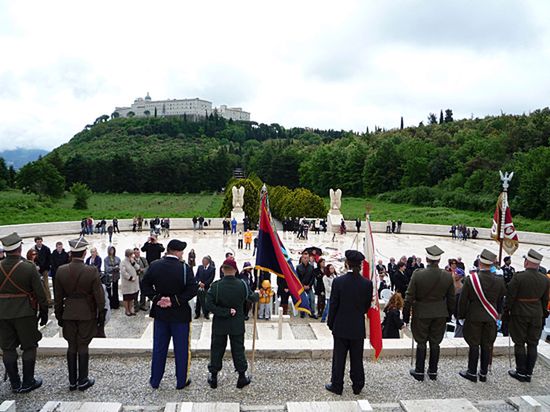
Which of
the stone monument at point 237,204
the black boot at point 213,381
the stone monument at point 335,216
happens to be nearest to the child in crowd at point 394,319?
the black boot at point 213,381

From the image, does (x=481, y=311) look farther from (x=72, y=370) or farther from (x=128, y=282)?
(x=128, y=282)

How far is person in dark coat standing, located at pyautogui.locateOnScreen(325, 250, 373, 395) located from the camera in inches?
200

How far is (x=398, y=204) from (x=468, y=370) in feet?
173

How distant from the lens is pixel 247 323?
349 inches

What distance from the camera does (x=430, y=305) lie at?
5402 mm

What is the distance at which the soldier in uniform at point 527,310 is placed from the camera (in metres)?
5.64

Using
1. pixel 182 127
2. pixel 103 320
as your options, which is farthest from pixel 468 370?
pixel 182 127

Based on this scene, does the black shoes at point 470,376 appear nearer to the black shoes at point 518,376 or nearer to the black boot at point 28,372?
the black shoes at point 518,376

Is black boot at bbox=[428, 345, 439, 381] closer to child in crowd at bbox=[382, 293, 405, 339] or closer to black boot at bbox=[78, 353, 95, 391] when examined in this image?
child in crowd at bbox=[382, 293, 405, 339]

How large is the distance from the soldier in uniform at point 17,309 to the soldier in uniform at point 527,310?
5860 mm

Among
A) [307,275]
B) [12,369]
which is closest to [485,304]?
[307,275]

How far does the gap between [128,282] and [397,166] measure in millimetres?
60112

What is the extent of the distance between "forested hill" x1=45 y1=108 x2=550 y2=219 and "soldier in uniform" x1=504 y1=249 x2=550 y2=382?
40.9 metres

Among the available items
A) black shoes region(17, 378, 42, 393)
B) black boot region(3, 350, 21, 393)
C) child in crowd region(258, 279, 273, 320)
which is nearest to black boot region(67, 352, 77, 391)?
black shoes region(17, 378, 42, 393)
